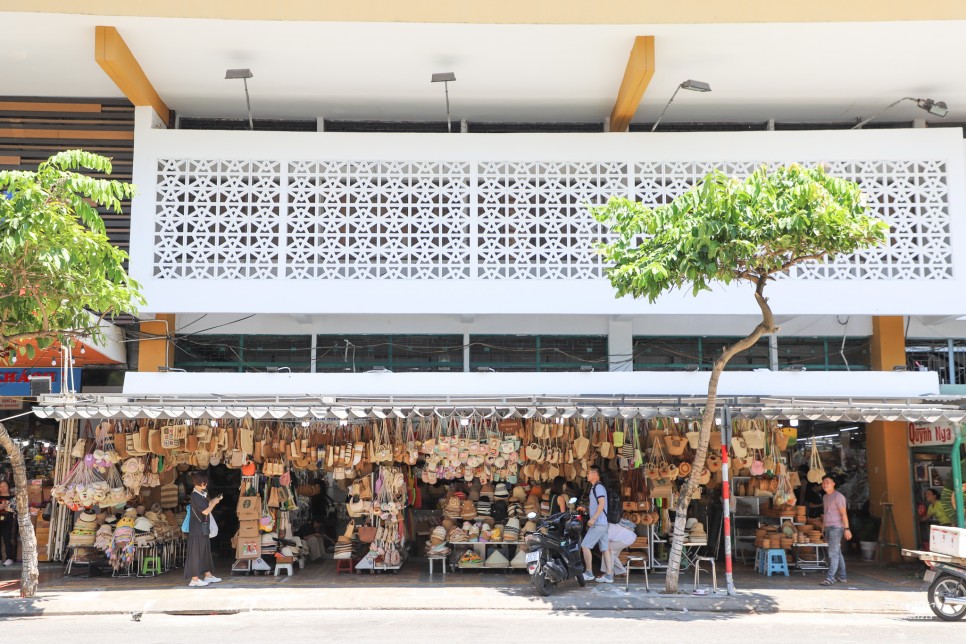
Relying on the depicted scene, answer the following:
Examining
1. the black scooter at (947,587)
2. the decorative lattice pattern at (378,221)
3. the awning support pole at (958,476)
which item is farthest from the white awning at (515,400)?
the black scooter at (947,587)

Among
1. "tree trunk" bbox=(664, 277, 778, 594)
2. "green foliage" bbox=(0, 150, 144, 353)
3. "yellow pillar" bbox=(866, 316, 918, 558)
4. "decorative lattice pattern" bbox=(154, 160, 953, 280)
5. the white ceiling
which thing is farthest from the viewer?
"yellow pillar" bbox=(866, 316, 918, 558)

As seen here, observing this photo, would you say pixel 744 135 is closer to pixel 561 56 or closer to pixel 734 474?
pixel 561 56

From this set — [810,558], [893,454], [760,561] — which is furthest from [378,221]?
[893,454]

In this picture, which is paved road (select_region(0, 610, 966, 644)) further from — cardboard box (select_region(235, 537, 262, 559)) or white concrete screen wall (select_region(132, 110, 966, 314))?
white concrete screen wall (select_region(132, 110, 966, 314))

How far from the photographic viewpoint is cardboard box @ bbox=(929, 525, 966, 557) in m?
10.6

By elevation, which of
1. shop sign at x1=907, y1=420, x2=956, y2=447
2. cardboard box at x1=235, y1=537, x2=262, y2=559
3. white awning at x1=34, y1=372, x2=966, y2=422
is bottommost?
cardboard box at x1=235, y1=537, x2=262, y2=559

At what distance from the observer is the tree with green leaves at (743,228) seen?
427 inches

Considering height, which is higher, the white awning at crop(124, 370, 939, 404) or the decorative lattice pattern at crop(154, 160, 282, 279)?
the decorative lattice pattern at crop(154, 160, 282, 279)

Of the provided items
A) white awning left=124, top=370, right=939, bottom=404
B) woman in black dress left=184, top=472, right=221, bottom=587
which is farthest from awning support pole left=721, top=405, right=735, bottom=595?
woman in black dress left=184, top=472, right=221, bottom=587

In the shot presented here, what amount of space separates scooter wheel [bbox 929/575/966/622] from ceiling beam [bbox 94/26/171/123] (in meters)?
13.2

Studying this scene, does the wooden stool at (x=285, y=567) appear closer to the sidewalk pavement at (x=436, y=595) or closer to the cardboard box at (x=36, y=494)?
the sidewalk pavement at (x=436, y=595)

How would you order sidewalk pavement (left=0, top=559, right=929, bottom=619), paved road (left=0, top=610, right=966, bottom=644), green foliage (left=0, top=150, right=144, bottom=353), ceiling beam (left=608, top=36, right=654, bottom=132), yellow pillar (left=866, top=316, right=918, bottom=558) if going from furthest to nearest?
1. yellow pillar (left=866, top=316, right=918, bottom=558)
2. ceiling beam (left=608, top=36, right=654, bottom=132)
3. sidewalk pavement (left=0, top=559, right=929, bottom=619)
4. green foliage (left=0, top=150, right=144, bottom=353)
5. paved road (left=0, top=610, right=966, bottom=644)

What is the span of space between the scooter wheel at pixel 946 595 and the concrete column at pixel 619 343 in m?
6.37

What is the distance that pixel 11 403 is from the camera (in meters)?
16.1
